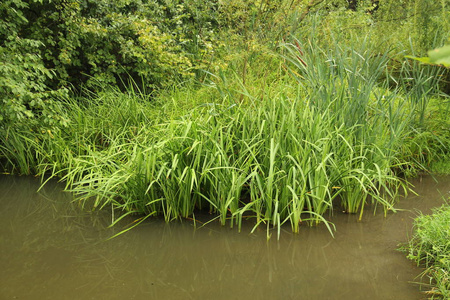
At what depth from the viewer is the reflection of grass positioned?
8.63 ft

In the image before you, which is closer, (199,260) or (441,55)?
(441,55)

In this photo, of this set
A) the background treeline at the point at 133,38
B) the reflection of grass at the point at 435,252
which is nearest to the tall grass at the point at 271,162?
the reflection of grass at the point at 435,252

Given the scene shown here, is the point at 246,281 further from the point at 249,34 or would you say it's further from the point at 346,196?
the point at 249,34


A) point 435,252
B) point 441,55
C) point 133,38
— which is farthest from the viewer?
point 133,38

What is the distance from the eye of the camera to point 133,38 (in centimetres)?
643

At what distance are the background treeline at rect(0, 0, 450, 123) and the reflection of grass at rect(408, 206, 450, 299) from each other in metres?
2.24

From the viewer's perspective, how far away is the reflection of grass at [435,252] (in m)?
2.63

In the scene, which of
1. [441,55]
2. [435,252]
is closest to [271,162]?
[435,252]

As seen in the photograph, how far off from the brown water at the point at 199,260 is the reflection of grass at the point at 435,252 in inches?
3.6

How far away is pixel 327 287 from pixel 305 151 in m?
1.13

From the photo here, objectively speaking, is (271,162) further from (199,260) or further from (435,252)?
(435,252)

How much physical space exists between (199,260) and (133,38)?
13.6 feet

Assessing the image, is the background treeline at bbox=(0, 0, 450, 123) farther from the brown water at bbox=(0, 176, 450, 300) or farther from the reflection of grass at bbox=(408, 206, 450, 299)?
the reflection of grass at bbox=(408, 206, 450, 299)

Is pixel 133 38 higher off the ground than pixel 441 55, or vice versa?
pixel 441 55
